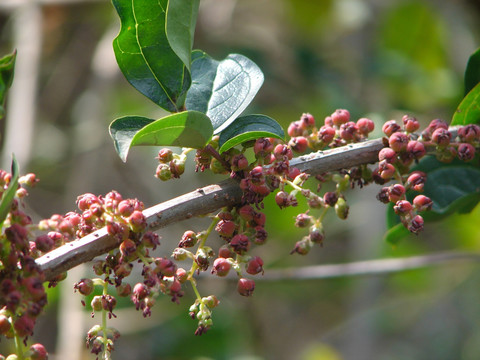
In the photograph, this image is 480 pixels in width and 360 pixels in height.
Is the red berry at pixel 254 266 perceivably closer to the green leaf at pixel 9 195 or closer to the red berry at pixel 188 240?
the red berry at pixel 188 240

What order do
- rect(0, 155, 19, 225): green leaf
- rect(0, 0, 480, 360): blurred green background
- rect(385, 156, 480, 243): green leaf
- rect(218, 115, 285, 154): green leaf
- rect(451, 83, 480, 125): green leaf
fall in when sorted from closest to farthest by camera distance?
rect(0, 155, 19, 225): green leaf, rect(218, 115, 285, 154): green leaf, rect(451, 83, 480, 125): green leaf, rect(385, 156, 480, 243): green leaf, rect(0, 0, 480, 360): blurred green background

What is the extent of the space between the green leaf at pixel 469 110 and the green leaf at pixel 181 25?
0.66 metres

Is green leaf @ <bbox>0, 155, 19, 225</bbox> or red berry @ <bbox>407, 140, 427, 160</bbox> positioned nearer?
green leaf @ <bbox>0, 155, 19, 225</bbox>

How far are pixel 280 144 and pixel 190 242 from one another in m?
0.26

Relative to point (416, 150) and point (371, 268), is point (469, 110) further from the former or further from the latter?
point (371, 268)

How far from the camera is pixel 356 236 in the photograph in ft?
12.8

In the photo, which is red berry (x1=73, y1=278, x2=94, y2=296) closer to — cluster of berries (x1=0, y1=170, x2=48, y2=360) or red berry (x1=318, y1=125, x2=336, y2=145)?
cluster of berries (x1=0, y1=170, x2=48, y2=360)

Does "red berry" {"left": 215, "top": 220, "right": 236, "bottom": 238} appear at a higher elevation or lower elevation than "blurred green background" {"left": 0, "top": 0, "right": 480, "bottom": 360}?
higher

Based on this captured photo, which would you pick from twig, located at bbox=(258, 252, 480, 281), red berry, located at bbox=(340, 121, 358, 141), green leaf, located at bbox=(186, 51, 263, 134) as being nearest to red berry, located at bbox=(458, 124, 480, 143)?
red berry, located at bbox=(340, 121, 358, 141)

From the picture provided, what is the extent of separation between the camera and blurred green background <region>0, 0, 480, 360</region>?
3.43 metres

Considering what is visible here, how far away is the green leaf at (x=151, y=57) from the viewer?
48.2 inches

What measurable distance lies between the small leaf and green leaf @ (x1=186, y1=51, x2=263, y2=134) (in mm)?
149

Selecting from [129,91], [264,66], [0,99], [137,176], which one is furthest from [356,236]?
[0,99]

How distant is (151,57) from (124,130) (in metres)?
0.18
